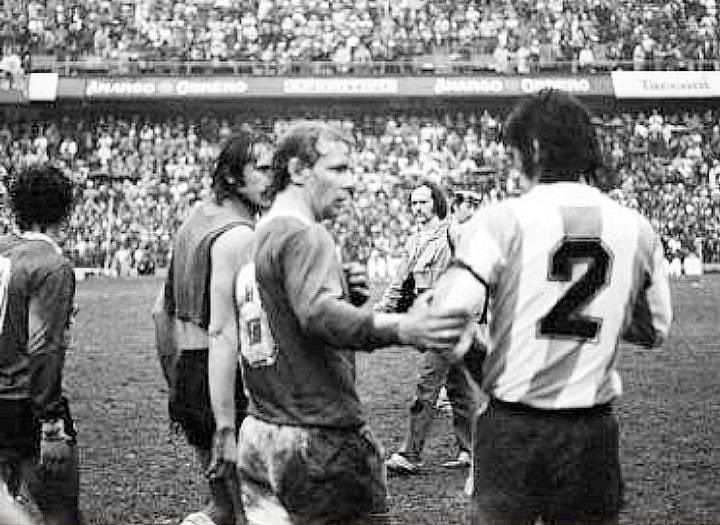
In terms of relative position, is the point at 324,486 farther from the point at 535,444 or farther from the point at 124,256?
the point at 124,256

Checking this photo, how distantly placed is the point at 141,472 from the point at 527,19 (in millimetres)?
31552

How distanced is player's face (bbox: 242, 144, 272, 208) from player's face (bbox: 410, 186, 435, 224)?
3.15 metres

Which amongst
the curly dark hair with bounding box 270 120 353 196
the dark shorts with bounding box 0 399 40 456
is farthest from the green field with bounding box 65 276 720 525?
the curly dark hair with bounding box 270 120 353 196

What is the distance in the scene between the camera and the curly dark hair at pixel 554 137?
343 cm

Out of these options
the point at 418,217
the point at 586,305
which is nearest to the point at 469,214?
the point at 418,217

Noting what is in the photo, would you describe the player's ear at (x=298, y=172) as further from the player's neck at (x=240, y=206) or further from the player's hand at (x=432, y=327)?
the player's neck at (x=240, y=206)

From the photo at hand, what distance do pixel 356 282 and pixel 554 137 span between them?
74 cm

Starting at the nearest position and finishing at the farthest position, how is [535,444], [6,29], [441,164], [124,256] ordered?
1. [535,444]
2. [124,256]
3. [441,164]
4. [6,29]

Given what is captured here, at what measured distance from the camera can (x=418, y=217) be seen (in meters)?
7.83

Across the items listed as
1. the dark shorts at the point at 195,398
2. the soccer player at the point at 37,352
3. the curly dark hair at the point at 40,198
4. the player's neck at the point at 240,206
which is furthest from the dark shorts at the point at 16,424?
the player's neck at the point at 240,206

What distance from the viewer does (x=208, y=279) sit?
4453mm

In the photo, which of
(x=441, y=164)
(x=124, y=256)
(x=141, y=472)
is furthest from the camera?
(x=441, y=164)

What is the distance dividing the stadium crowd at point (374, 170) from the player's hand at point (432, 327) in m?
25.6

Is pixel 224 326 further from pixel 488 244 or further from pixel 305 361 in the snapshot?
pixel 488 244
